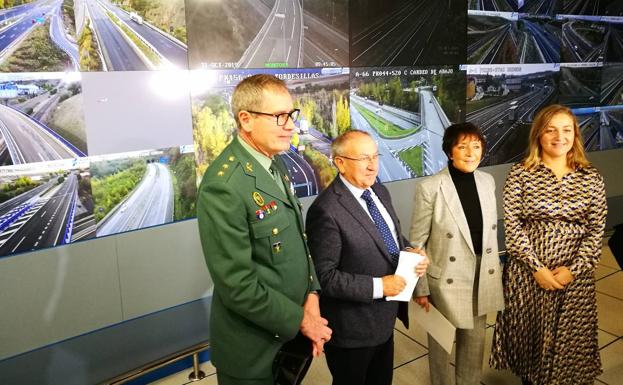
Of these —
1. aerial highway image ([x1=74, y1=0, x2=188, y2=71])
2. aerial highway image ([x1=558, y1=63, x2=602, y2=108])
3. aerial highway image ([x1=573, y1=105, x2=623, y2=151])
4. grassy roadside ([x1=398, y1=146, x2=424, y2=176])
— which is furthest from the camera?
aerial highway image ([x1=573, y1=105, x2=623, y2=151])

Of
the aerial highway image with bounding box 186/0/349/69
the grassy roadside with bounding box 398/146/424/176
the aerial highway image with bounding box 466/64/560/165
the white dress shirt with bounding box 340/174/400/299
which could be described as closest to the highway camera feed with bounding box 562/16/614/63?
the aerial highway image with bounding box 466/64/560/165

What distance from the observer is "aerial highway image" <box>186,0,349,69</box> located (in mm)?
2867

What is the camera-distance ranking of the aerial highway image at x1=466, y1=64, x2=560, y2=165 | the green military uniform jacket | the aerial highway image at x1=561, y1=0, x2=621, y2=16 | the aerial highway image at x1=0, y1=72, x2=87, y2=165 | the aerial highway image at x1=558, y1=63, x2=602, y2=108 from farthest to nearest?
the aerial highway image at x1=558, y1=63, x2=602, y2=108
the aerial highway image at x1=561, y1=0, x2=621, y2=16
the aerial highway image at x1=466, y1=64, x2=560, y2=165
the aerial highway image at x1=0, y1=72, x2=87, y2=165
the green military uniform jacket

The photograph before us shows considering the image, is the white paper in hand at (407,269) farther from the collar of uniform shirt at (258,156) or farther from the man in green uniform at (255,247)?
the collar of uniform shirt at (258,156)

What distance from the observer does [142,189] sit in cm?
276

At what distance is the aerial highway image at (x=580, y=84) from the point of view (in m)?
4.98

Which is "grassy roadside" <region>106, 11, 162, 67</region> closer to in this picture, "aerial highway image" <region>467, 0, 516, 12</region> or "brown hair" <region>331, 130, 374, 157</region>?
"brown hair" <region>331, 130, 374, 157</region>

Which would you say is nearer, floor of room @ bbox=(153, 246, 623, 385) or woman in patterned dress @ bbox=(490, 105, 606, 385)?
woman in patterned dress @ bbox=(490, 105, 606, 385)

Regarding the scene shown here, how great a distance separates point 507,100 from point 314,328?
12.5 feet

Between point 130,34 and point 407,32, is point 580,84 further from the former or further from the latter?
point 130,34

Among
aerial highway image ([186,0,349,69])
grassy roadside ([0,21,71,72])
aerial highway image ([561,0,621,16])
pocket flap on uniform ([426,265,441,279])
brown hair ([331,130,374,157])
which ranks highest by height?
aerial highway image ([561,0,621,16])

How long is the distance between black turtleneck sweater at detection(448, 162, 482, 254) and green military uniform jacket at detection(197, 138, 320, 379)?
933mm

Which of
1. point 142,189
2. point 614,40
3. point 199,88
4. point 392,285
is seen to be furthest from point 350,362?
point 614,40

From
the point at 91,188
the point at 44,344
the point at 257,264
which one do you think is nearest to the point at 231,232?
the point at 257,264
